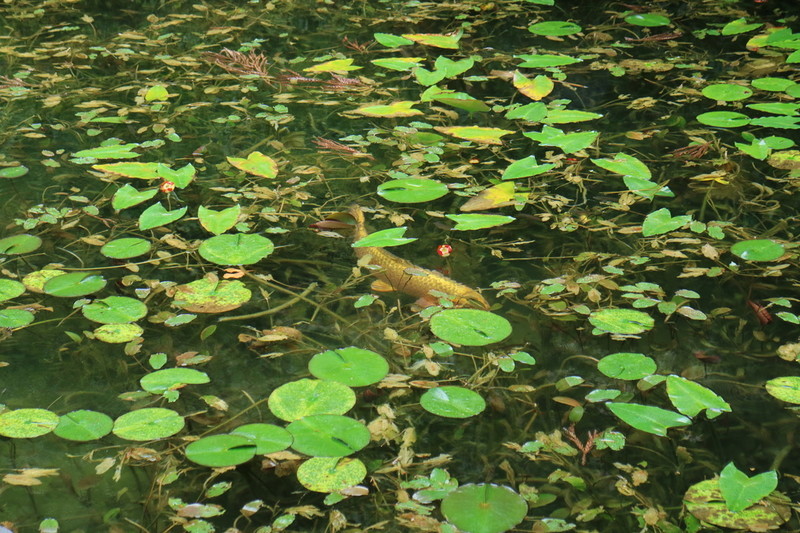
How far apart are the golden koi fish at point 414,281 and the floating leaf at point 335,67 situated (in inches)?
51.5

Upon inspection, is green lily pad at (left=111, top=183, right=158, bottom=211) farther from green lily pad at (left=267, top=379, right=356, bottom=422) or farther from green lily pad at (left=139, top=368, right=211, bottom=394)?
green lily pad at (left=267, top=379, right=356, bottom=422)

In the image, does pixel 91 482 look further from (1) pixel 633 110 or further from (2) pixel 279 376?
(1) pixel 633 110

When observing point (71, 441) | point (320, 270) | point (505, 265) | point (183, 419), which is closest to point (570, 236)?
point (505, 265)

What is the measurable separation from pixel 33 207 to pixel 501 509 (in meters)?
1.62

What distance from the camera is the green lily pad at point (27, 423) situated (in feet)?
4.86

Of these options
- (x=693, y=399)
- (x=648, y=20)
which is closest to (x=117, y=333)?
(x=693, y=399)

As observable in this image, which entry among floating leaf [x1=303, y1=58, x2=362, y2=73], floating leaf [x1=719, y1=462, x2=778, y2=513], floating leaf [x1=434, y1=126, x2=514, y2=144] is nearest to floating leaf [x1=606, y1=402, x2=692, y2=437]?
floating leaf [x1=719, y1=462, x2=778, y2=513]

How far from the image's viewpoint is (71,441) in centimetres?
149

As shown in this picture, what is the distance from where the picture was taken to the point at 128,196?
222 cm

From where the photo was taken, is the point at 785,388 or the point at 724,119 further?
the point at 724,119

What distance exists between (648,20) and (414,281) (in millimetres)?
2247

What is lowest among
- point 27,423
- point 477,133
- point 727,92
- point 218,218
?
point 27,423

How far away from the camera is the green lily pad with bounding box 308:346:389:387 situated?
159cm

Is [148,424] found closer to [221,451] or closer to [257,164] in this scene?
[221,451]
